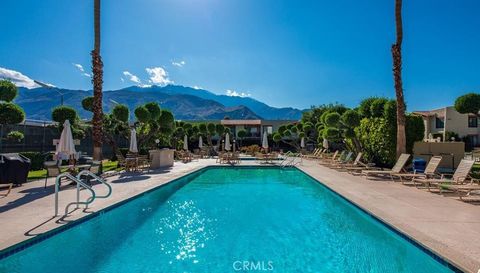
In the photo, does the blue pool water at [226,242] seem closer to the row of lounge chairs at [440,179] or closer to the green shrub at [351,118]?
the row of lounge chairs at [440,179]

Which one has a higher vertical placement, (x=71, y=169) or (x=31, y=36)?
(x=31, y=36)

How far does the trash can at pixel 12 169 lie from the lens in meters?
8.44

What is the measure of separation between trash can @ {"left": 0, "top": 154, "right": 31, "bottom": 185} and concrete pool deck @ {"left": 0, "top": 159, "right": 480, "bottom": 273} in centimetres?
33

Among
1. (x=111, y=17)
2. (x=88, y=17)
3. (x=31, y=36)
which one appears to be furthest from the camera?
(x=31, y=36)

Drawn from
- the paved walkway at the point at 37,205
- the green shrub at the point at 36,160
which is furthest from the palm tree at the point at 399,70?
the green shrub at the point at 36,160

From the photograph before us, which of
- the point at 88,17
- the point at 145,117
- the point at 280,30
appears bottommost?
the point at 145,117

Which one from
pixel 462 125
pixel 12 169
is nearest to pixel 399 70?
pixel 12 169

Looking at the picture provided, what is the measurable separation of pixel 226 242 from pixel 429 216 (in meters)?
3.60

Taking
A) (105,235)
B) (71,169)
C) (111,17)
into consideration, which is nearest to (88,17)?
(111,17)

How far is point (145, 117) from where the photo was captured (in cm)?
1582

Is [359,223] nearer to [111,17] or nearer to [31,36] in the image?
[111,17]

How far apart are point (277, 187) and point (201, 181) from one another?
3167mm

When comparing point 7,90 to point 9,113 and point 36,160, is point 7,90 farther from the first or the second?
point 36,160

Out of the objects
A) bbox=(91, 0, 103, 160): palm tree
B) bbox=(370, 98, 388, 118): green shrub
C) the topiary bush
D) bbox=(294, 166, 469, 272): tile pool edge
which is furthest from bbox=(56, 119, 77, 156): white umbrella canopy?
bbox=(370, 98, 388, 118): green shrub
